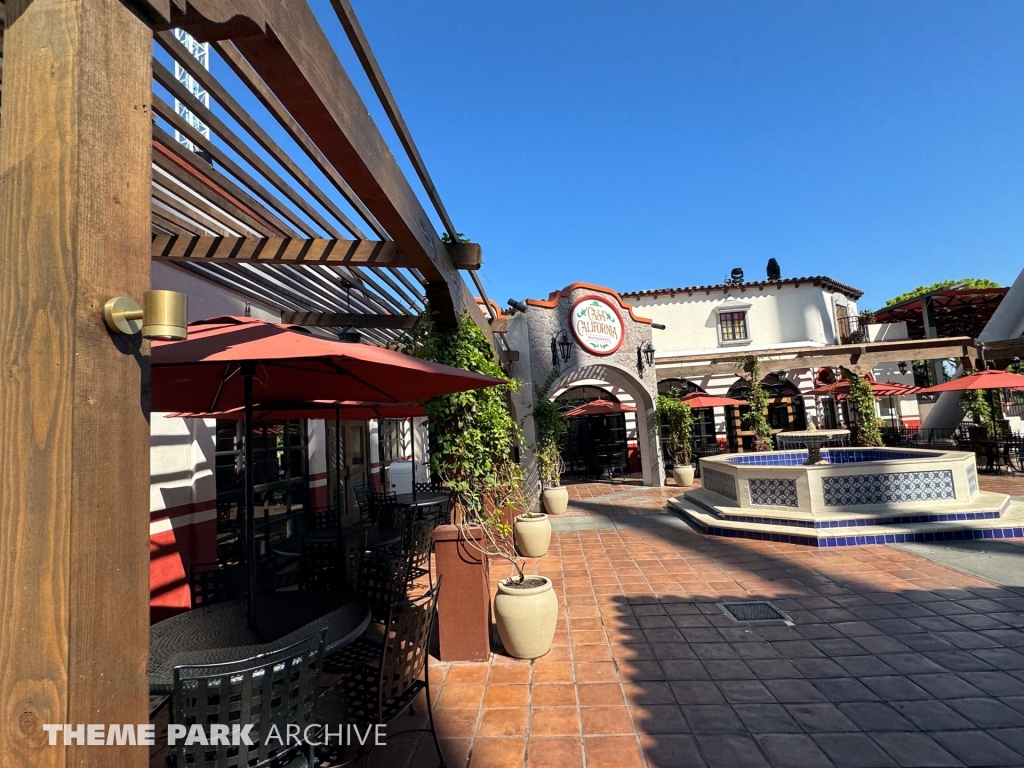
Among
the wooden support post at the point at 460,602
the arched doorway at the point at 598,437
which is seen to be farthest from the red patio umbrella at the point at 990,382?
the wooden support post at the point at 460,602

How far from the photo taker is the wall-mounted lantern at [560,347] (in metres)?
11.8

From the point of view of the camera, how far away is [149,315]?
1157 mm

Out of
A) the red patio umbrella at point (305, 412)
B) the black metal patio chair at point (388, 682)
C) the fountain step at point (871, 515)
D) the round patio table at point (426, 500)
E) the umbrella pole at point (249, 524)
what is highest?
the red patio umbrella at point (305, 412)

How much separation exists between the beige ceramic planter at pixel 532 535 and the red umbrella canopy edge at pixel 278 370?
306cm

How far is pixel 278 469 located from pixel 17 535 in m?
7.23

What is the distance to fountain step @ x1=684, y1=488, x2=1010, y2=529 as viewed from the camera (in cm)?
704

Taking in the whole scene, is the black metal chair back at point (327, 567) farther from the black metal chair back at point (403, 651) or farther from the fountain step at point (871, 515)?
the fountain step at point (871, 515)

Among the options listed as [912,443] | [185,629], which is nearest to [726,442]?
[912,443]

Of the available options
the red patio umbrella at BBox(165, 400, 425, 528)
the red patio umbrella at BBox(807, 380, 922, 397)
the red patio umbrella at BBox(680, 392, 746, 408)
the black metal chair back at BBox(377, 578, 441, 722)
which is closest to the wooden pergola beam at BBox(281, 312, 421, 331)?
the red patio umbrella at BBox(165, 400, 425, 528)

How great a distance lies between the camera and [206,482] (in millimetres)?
5957

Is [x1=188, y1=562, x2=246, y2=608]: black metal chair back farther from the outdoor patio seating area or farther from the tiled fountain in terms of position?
the tiled fountain

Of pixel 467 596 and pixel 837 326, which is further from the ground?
pixel 837 326

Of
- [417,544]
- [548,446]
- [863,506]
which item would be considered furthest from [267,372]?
[863,506]

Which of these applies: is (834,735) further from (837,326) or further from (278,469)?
(837,326)
